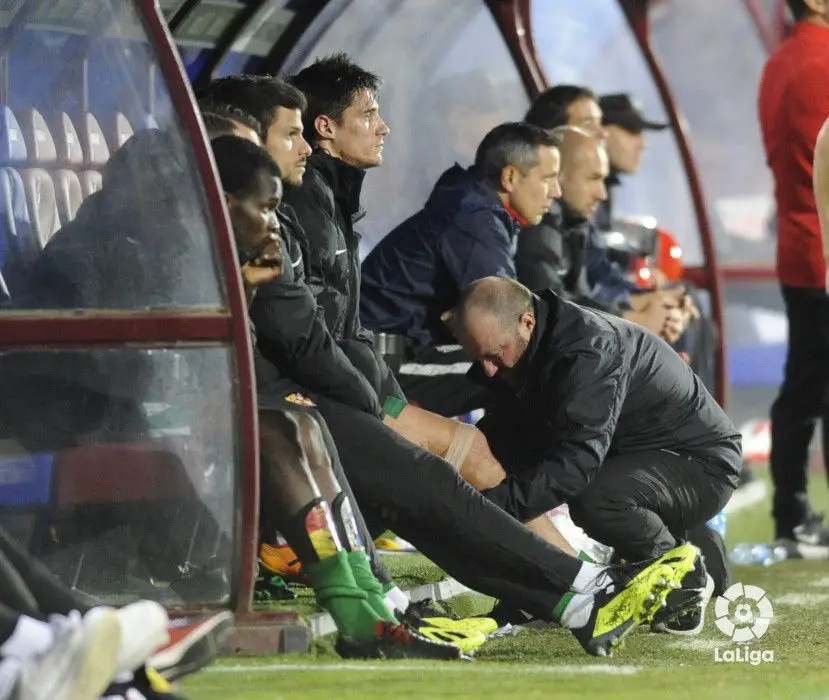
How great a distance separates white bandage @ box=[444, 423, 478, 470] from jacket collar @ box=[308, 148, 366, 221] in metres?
0.67

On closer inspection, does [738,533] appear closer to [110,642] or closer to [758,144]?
[110,642]

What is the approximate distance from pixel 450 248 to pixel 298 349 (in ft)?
5.03

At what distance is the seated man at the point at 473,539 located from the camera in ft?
16.0

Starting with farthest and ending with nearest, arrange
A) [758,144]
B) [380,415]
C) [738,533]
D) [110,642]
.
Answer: [758,144] → [738,533] → [380,415] → [110,642]

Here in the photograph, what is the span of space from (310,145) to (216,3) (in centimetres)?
132

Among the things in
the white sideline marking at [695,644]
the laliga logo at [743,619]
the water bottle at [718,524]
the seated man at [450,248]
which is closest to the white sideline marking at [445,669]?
the laliga logo at [743,619]

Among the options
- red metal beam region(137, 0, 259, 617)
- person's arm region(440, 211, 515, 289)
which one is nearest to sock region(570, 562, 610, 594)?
red metal beam region(137, 0, 259, 617)

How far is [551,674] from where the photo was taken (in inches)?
181

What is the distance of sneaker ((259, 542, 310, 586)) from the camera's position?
5.52m

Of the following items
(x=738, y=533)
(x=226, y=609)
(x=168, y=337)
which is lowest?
(x=738, y=533)

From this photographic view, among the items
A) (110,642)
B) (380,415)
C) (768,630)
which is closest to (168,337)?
(380,415)

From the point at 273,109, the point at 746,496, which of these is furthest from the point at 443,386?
the point at 746,496

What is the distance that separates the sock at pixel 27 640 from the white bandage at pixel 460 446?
201 centimetres

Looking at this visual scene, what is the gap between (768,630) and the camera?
18.5ft
